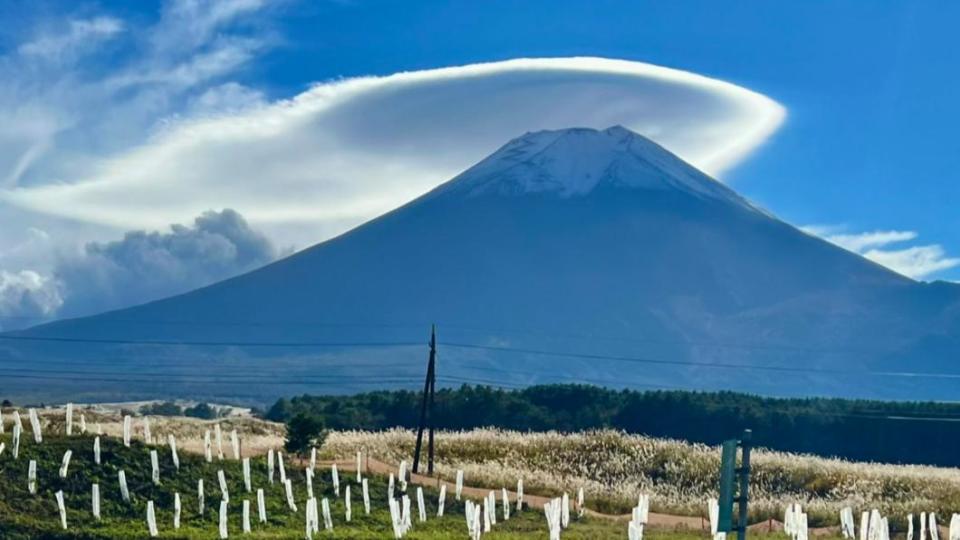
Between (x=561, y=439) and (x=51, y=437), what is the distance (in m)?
18.1

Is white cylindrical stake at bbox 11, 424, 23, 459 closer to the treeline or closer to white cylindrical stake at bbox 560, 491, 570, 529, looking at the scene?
white cylindrical stake at bbox 560, 491, 570, 529

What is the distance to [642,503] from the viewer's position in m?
24.2

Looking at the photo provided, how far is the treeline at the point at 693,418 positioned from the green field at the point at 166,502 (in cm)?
3031

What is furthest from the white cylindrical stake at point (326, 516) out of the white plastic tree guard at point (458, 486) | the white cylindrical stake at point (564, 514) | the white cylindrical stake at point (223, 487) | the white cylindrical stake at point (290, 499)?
the white cylindrical stake at point (564, 514)

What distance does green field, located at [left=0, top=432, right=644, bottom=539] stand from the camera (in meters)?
23.2

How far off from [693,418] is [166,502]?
131 feet

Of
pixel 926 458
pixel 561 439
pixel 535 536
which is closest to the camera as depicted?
pixel 535 536

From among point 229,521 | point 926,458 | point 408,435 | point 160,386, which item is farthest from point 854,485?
point 160,386

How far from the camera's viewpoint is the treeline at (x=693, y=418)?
59.0 m

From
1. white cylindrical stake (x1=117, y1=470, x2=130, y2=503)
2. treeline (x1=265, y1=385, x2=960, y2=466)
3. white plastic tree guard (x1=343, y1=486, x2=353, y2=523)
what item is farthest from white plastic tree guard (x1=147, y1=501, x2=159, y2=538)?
treeline (x1=265, y1=385, x2=960, y2=466)

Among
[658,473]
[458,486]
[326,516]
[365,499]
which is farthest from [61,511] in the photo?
[658,473]

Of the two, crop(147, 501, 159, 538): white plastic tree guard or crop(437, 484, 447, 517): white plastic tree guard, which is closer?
crop(147, 501, 159, 538): white plastic tree guard

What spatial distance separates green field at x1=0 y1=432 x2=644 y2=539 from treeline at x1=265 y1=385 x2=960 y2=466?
99.4 ft

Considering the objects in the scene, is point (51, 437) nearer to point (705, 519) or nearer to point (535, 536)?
point (535, 536)
